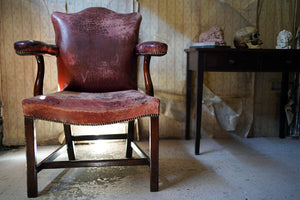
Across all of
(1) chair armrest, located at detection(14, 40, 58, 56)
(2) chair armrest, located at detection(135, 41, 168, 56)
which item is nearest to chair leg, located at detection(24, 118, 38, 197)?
(1) chair armrest, located at detection(14, 40, 58, 56)

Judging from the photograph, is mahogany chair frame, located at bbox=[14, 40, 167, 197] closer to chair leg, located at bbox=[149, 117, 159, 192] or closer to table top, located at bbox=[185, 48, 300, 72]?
chair leg, located at bbox=[149, 117, 159, 192]

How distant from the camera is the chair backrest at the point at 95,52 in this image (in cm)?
182

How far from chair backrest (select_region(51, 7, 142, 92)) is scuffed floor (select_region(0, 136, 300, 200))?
54 cm

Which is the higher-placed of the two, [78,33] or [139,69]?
[78,33]

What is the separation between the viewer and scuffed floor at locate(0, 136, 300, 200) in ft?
4.93

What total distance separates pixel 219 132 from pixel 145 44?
1.27 meters

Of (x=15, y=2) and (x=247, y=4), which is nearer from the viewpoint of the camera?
(x=15, y=2)

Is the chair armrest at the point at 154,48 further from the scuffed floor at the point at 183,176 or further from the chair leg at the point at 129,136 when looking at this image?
the scuffed floor at the point at 183,176

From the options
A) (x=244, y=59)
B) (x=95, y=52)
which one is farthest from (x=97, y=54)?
(x=244, y=59)

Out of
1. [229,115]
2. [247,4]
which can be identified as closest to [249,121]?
[229,115]

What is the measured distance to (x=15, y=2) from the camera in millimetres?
2215

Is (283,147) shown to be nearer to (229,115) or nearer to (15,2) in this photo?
(229,115)

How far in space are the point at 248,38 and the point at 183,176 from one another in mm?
1133

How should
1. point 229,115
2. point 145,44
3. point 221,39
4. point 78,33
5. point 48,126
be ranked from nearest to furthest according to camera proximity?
point 145,44
point 78,33
point 221,39
point 48,126
point 229,115
